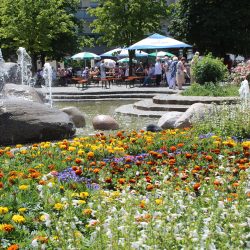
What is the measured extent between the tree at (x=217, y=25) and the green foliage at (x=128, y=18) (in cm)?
228

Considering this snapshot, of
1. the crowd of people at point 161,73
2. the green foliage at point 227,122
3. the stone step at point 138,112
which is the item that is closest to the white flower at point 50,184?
the green foliage at point 227,122

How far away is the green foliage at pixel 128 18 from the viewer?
3475cm

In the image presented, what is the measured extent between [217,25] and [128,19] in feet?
18.4

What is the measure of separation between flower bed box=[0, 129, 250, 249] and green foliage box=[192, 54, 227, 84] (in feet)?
37.2

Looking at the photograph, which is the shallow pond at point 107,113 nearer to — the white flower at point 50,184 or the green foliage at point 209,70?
the green foliage at point 209,70

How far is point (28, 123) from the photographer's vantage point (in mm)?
10844

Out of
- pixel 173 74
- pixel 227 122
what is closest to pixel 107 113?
pixel 173 74

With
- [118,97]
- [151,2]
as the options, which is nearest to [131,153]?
[118,97]

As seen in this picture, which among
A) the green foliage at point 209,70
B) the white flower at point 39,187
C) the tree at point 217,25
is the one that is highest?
the tree at point 217,25

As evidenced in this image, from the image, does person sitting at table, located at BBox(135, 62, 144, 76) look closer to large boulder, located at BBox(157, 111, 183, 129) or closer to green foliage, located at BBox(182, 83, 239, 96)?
green foliage, located at BBox(182, 83, 239, 96)

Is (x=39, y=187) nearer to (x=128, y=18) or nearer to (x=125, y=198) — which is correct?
(x=125, y=198)

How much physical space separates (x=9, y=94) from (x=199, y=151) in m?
6.87

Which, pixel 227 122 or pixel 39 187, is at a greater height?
pixel 227 122

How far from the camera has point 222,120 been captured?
9.62 meters
